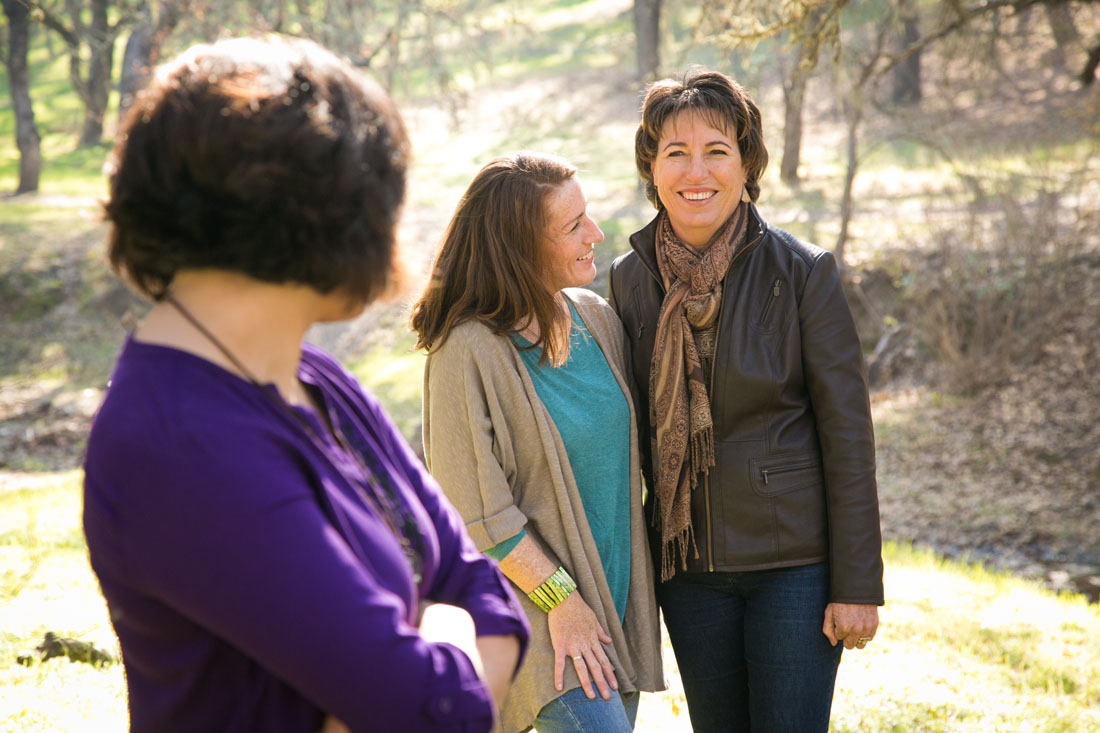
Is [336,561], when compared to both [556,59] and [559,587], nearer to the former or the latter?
[559,587]

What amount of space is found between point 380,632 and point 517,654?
1.23ft

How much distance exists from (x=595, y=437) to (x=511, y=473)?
247 millimetres

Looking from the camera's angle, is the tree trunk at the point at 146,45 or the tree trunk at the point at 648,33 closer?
the tree trunk at the point at 146,45

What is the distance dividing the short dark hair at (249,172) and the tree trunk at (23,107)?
21232 mm

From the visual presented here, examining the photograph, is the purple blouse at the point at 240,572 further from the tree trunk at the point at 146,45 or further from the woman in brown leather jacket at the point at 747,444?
the tree trunk at the point at 146,45

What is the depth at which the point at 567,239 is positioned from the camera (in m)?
2.64

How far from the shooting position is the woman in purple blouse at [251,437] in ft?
3.57

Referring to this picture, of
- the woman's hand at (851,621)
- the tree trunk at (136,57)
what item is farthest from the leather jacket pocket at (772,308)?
the tree trunk at (136,57)

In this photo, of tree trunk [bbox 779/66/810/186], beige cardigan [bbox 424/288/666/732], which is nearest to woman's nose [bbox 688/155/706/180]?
beige cardigan [bbox 424/288/666/732]

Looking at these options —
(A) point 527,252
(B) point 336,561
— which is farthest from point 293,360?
(A) point 527,252

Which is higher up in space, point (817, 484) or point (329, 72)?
point (329, 72)

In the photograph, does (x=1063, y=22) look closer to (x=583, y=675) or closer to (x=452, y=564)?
(x=583, y=675)

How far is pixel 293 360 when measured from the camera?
1.29 m

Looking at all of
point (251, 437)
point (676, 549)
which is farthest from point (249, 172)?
point (676, 549)
